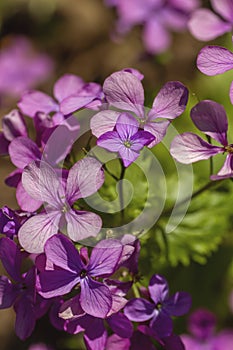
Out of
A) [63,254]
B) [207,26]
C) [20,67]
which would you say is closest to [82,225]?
[63,254]

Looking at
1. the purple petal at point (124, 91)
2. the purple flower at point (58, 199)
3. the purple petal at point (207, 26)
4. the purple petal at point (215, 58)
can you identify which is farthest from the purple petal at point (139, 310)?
the purple petal at point (207, 26)

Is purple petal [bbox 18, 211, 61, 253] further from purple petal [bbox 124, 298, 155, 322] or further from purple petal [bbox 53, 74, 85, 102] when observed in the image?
purple petal [bbox 53, 74, 85, 102]

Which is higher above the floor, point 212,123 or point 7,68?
point 212,123

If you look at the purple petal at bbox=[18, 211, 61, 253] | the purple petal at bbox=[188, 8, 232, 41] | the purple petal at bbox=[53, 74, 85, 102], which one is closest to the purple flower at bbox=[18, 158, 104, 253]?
the purple petal at bbox=[18, 211, 61, 253]

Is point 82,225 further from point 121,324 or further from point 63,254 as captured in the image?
point 121,324

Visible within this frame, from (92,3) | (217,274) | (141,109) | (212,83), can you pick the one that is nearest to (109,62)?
(92,3)

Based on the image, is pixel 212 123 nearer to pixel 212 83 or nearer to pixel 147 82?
pixel 212 83

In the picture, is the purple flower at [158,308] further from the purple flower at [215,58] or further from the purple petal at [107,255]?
the purple flower at [215,58]
